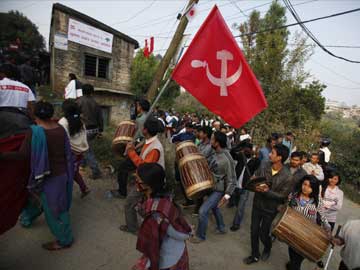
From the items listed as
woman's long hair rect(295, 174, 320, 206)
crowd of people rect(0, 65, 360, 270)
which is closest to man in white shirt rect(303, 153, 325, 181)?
crowd of people rect(0, 65, 360, 270)

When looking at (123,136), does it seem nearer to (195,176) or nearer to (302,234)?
(195,176)

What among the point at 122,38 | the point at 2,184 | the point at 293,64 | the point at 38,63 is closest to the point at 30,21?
the point at 38,63

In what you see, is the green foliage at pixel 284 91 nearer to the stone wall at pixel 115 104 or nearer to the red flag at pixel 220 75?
the stone wall at pixel 115 104

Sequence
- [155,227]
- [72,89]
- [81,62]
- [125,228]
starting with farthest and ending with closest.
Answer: [81,62], [72,89], [125,228], [155,227]

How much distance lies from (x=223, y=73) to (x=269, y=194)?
183 cm

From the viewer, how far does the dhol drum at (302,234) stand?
2.71 m

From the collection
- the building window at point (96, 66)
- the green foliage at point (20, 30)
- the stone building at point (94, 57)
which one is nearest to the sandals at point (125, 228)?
the stone building at point (94, 57)

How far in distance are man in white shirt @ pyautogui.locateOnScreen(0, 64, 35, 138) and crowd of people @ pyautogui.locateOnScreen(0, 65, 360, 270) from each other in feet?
0.04

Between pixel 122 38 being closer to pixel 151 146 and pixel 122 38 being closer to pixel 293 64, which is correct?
pixel 293 64

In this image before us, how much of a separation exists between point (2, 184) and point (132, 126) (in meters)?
1.95

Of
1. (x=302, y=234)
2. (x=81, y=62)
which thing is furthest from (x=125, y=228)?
(x=81, y=62)

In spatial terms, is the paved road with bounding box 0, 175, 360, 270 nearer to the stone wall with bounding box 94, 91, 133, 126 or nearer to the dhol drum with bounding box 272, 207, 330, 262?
the dhol drum with bounding box 272, 207, 330, 262

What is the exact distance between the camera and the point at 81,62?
12.8 meters

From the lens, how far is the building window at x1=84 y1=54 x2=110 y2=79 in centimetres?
1335
